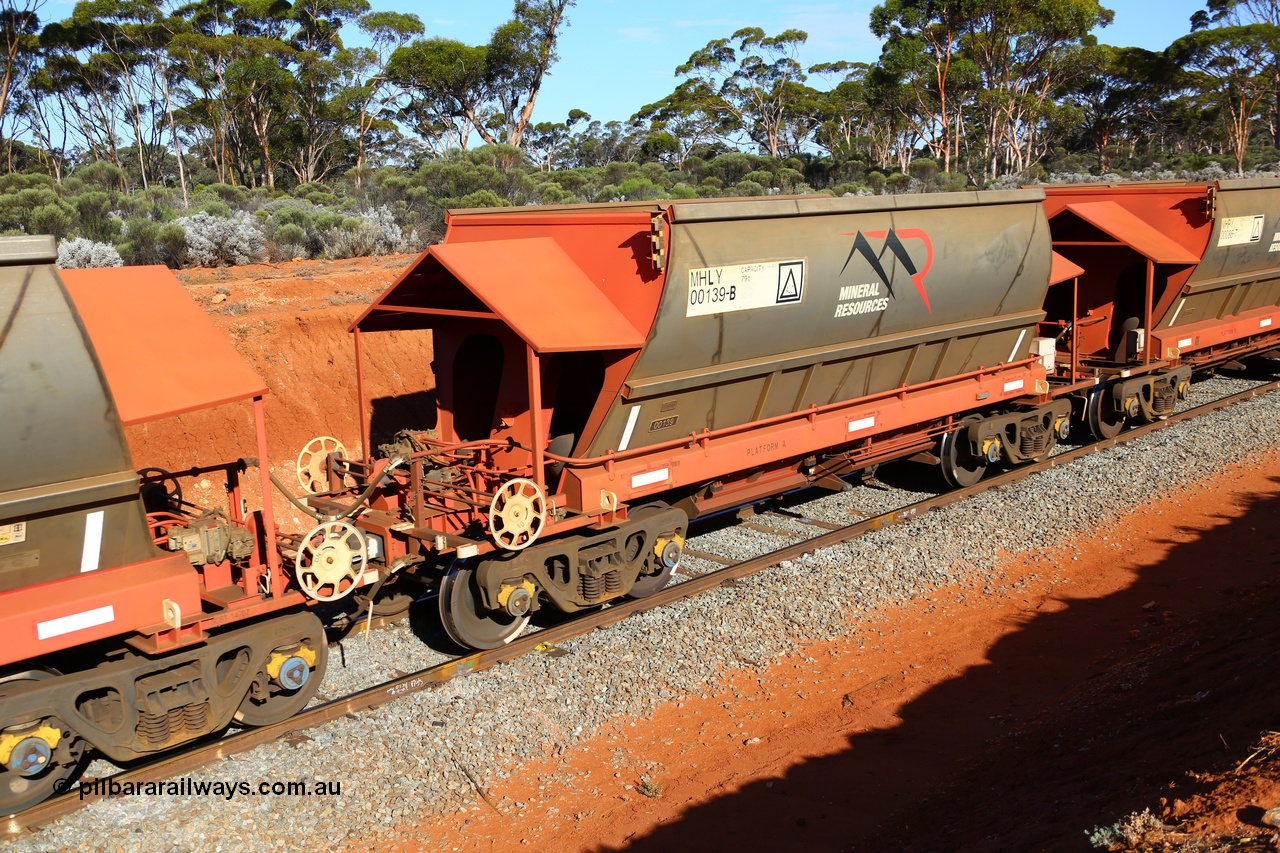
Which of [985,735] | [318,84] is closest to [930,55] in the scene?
[318,84]

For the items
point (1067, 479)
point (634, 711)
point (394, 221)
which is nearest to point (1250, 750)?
point (634, 711)

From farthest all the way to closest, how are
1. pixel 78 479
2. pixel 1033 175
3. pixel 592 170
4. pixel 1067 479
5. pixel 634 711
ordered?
pixel 1033 175, pixel 592 170, pixel 1067 479, pixel 634 711, pixel 78 479

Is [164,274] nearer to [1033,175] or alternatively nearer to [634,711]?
[634,711]

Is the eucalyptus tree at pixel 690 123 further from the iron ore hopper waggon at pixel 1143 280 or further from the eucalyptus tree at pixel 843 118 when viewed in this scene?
the iron ore hopper waggon at pixel 1143 280

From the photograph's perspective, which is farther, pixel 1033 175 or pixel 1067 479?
pixel 1033 175

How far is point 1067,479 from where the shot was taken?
12.7 meters

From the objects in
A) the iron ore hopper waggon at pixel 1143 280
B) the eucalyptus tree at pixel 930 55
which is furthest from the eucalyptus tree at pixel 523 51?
the iron ore hopper waggon at pixel 1143 280

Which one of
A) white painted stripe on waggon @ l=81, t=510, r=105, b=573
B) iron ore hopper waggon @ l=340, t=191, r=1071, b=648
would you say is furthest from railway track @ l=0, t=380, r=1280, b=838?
white painted stripe on waggon @ l=81, t=510, r=105, b=573

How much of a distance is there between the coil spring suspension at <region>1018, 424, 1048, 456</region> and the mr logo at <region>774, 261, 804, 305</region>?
5.12 meters

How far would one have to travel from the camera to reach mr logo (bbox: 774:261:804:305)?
372 inches

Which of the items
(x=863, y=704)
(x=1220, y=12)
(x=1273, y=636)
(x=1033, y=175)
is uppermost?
(x=1220, y=12)

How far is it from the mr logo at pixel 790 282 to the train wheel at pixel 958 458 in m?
3.89

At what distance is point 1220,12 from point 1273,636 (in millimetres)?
61877

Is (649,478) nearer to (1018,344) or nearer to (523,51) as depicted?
(1018,344)
